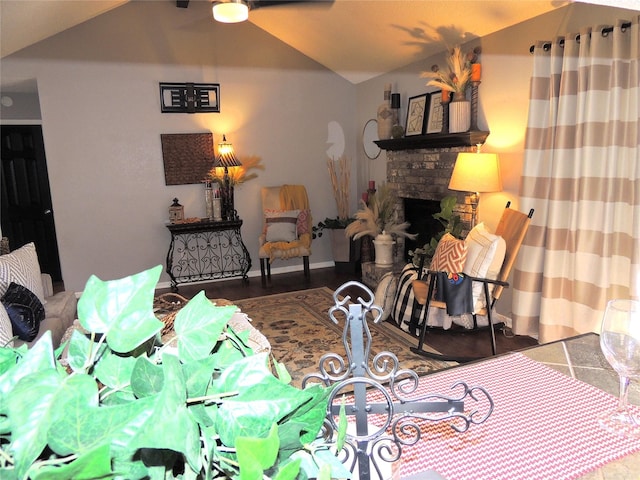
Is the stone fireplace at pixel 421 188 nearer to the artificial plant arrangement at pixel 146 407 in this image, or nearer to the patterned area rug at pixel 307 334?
the patterned area rug at pixel 307 334

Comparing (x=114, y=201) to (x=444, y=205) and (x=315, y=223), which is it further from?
(x=444, y=205)

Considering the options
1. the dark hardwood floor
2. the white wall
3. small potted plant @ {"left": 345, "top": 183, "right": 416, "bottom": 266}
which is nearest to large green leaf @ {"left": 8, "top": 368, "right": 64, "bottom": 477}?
the dark hardwood floor

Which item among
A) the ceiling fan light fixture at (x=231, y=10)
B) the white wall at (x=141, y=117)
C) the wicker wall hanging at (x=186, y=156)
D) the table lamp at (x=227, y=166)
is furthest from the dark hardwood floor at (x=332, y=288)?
the ceiling fan light fixture at (x=231, y=10)

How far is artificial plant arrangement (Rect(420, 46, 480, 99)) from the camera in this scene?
147 inches

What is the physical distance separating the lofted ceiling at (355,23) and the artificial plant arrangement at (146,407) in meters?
3.49

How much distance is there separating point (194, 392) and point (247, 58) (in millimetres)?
5522

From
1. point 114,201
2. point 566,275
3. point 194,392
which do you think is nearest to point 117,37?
point 114,201

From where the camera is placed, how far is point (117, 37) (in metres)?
4.81

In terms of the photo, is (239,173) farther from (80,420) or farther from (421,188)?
(80,420)

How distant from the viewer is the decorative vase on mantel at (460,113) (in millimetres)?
3789

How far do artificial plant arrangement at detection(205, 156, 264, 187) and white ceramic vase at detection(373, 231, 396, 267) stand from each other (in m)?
1.79

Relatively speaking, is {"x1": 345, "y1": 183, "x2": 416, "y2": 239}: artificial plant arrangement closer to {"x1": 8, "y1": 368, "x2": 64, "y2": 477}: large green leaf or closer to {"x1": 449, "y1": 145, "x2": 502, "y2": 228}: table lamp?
{"x1": 449, "y1": 145, "x2": 502, "y2": 228}: table lamp

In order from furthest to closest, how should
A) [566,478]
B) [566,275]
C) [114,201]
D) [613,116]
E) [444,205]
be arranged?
[114,201]
[444,205]
[566,275]
[613,116]
[566,478]

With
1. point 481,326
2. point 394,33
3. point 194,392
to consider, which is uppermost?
point 394,33
